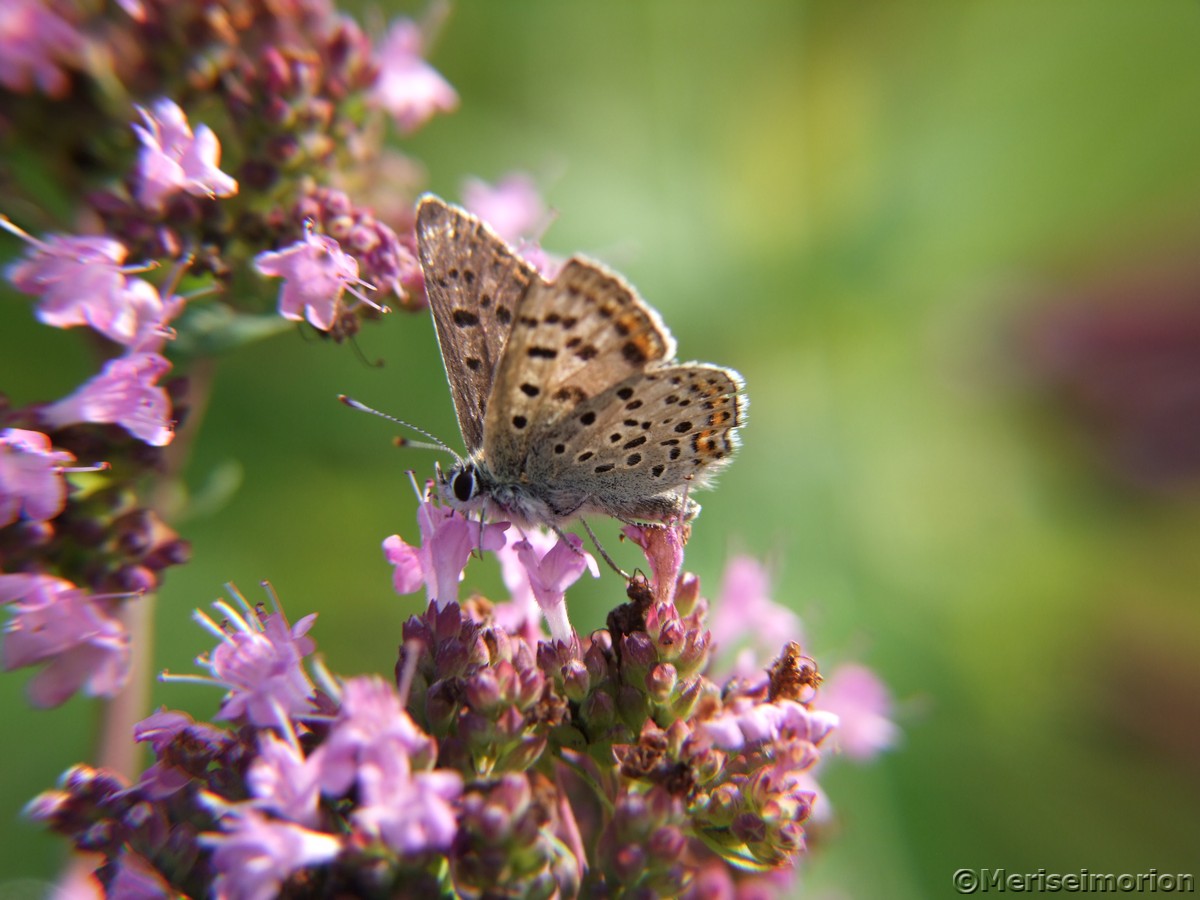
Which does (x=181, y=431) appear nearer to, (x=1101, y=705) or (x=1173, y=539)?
(x=1101, y=705)

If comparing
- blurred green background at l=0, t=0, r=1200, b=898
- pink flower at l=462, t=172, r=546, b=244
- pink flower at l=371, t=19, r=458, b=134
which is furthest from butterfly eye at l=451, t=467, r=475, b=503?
blurred green background at l=0, t=0, r=1200, b=898

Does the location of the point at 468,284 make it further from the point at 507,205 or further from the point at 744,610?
the point at 744,610

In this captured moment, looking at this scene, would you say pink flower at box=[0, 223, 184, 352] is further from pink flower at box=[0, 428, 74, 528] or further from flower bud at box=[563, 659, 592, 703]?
flower bud at box=[563, 659, 592, 703]

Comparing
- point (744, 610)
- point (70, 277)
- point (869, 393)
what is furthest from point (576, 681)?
point (869, 393)

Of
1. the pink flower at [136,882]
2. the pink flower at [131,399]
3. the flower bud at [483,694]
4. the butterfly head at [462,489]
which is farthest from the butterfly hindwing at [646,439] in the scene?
the pink flower at [136,882]

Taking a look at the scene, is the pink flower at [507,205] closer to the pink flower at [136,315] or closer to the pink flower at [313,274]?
the pink flower at [313,274]

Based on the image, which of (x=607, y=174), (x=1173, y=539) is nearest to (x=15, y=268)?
(x=607, y=174)
